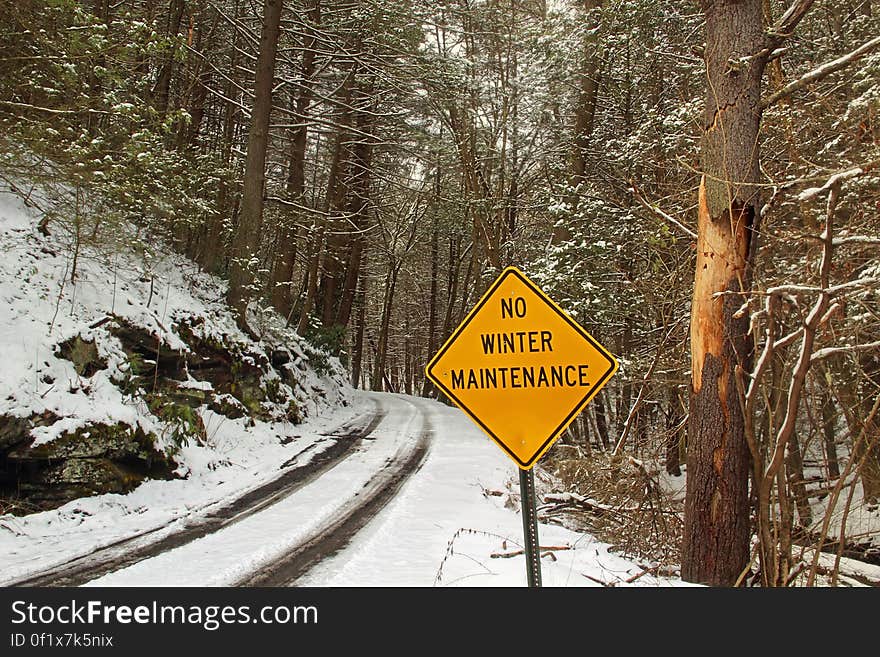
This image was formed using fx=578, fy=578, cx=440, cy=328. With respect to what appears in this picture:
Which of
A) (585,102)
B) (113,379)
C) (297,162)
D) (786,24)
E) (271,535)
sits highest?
(585,102)

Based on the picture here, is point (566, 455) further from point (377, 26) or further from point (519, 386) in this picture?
point (377, 26)

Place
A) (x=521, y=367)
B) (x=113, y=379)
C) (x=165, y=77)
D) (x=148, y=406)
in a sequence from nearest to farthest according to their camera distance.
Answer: (x=521, y=367), (x=113, y=379), (x=148, y=406), (x=165, y=77)

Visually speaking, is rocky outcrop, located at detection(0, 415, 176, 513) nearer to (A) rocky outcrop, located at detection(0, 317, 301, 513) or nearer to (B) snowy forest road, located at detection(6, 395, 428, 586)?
(A) rocky outcrop, located at detection(0, 317, 301, 513)

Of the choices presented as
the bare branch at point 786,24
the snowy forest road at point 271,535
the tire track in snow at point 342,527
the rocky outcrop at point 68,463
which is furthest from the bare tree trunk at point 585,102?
the rocky outcrop at point 68,463

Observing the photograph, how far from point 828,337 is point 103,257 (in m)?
10.5

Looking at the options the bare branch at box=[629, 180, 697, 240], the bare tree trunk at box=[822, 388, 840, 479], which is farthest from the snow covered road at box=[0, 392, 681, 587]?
the bare branch at box=[629, 180, 697, 240]

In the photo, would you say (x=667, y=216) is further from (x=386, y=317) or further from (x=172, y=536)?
(x=386, y=317)

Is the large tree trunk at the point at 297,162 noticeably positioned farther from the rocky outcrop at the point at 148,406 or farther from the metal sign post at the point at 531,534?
the metal sign post at the point at 531,534

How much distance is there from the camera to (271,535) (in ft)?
20.1

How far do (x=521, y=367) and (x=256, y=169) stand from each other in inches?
455

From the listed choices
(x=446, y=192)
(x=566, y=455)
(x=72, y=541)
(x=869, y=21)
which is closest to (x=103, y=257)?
(x=72, y=541)

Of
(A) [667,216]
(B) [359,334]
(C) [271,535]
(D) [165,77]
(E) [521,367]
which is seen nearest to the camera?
(E) [521,367]

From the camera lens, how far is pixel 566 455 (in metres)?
9.93

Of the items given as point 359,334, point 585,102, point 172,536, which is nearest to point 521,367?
point 172,536
